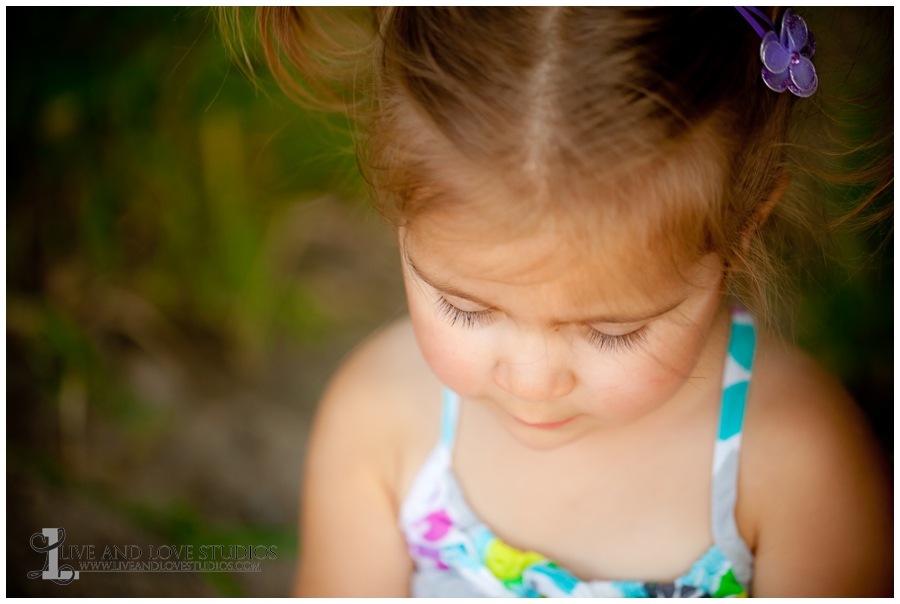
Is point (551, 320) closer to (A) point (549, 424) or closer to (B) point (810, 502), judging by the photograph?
(A) point (549, 424)

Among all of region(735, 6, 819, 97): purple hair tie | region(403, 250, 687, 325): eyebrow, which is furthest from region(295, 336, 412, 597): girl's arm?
region(735, 6, 819, 97): purple hair tie

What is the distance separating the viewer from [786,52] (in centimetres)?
78

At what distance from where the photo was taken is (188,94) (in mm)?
1543

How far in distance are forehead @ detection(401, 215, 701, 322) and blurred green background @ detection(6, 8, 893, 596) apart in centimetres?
75

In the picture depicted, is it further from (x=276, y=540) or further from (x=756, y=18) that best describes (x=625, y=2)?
(x=276, y=540)

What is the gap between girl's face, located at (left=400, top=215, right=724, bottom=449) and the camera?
0.74m

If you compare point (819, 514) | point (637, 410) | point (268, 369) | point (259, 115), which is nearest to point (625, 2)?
point (637, 410)

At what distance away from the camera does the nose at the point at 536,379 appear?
818 mm

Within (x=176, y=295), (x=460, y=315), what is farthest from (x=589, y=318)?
(x=176, y=295)

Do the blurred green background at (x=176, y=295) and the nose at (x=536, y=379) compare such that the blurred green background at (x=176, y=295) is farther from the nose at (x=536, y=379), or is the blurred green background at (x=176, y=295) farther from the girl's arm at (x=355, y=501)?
the nose at (x=536, y=379)

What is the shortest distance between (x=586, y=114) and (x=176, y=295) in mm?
1299

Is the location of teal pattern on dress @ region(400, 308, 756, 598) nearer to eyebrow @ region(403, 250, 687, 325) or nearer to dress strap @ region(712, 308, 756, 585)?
dress strap @ region(712, 308, 756, 585)

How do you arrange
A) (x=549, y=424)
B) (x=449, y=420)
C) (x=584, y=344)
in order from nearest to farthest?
(x=584, y=344) → (x=549, y=424) → (x=449, y=420)

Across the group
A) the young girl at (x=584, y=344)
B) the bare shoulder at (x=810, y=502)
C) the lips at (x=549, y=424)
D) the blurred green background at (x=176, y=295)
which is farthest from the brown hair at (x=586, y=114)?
the blurred green background at (x=176, y=295)
